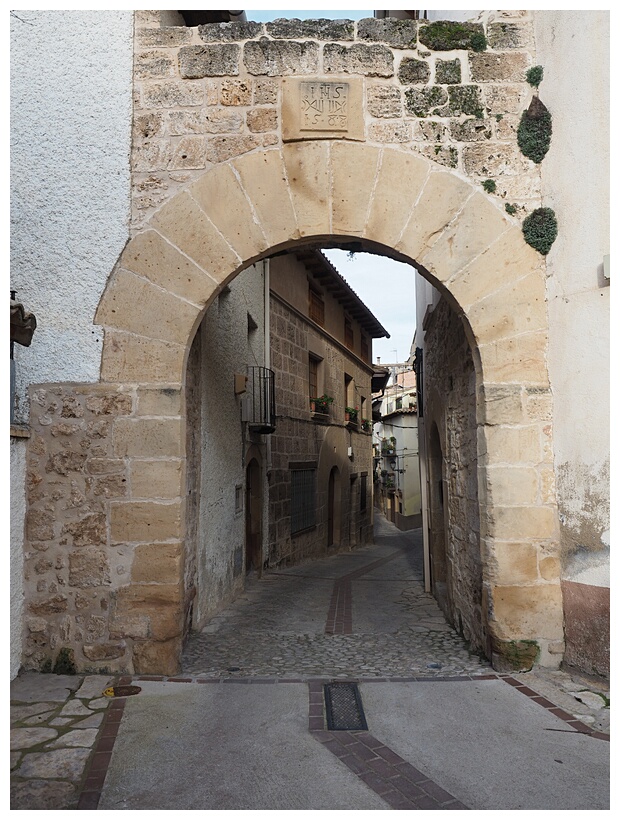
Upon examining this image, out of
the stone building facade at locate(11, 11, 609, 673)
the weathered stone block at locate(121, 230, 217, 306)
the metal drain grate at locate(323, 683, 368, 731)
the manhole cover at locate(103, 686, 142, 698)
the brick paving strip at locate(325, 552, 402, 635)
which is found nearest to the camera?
the metal drain grate at locate(323, 683, 368, 731)

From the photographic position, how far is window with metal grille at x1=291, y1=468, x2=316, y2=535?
1160 cm

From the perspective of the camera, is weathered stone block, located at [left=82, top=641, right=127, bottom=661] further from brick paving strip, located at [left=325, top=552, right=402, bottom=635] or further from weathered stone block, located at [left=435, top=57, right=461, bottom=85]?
weathered stone block, located at [left=435, top=57, right=461, bottom=85]

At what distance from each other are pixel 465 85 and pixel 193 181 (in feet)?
6.49

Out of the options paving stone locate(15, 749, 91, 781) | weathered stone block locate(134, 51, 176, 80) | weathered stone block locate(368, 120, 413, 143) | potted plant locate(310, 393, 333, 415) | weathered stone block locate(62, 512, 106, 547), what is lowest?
paving stone locate(15, 749, 91, 781)

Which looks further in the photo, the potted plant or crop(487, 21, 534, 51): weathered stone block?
the potted plant

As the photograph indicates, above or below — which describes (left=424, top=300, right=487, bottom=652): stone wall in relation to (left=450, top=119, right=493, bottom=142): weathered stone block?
below

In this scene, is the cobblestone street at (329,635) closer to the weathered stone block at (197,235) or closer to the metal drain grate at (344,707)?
the metal drain grate at (344,707)

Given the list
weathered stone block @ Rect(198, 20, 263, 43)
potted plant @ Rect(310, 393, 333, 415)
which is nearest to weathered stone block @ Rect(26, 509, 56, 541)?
weathered stone block @ Rect(198, 20, 263, 43)

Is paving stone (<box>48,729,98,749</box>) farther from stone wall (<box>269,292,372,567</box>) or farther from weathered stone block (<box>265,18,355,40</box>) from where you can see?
stone wall (<box>269,292,372,567</box>)

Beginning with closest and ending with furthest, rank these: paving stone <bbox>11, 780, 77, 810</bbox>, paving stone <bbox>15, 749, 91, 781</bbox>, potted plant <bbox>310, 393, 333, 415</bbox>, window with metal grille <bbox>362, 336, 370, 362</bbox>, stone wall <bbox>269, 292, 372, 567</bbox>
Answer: paving stone <bbox>11, 780, 77, 810</bbox>
paving stone <bbox>15, 749, 91, 781</bbox>
stone wall <bbox>269, 292, 372, 567</bbox>
potted plant <bbox>310, 393, 333, 415</bbox>
window with metal grille <bbox>362, 336, 370, 362</bbox>

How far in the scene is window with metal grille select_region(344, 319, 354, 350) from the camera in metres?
16.4

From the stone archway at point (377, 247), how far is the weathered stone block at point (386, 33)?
0.76 m

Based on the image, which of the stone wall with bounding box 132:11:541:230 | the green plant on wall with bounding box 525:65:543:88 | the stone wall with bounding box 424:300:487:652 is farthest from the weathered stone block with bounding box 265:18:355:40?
the stone wall with bounding box 424:300:487:652

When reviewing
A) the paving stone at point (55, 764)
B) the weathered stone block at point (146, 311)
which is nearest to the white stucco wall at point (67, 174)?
the weathered stone block at point (146, 311)
